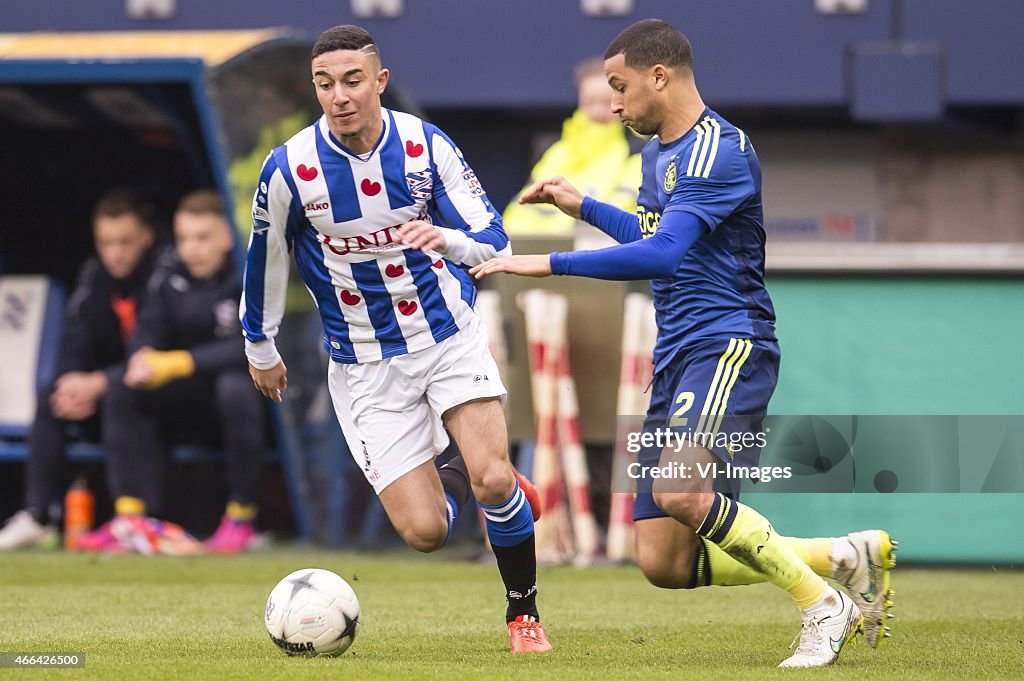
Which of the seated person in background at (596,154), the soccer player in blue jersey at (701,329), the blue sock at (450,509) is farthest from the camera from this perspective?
the seated person in background at (596,154)

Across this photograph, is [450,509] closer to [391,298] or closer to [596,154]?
[391,298]

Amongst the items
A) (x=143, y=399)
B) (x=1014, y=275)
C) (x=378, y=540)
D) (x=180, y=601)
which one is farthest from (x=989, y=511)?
(x=143, y=399)

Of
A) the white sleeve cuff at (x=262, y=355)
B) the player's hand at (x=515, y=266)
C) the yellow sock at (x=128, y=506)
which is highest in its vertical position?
the player's hand at (x=515, y=266)

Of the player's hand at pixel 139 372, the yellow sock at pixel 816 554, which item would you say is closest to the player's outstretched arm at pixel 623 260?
the yellow sock at pixel 816 554

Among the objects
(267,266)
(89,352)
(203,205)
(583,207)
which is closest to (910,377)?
(583,207)

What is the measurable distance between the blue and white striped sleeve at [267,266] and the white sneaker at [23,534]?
14.4ft

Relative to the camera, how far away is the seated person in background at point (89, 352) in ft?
32.7

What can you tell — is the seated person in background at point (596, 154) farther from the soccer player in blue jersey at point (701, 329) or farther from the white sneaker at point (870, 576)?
the white sneaker at point (870, 576)

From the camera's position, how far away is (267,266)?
5.81 m

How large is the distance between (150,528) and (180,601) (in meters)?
2.51

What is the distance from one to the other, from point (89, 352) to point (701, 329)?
5.85m

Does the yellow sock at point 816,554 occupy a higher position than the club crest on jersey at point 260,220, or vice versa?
the club crest on jersey at point 260,220

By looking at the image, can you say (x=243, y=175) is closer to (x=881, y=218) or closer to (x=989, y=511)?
(x=989, y=511)

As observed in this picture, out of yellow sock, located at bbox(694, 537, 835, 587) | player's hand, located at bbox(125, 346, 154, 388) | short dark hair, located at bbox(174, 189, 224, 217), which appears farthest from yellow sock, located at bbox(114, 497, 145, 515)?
yellow sock, located at bbox(694, 537, 835, 587)
